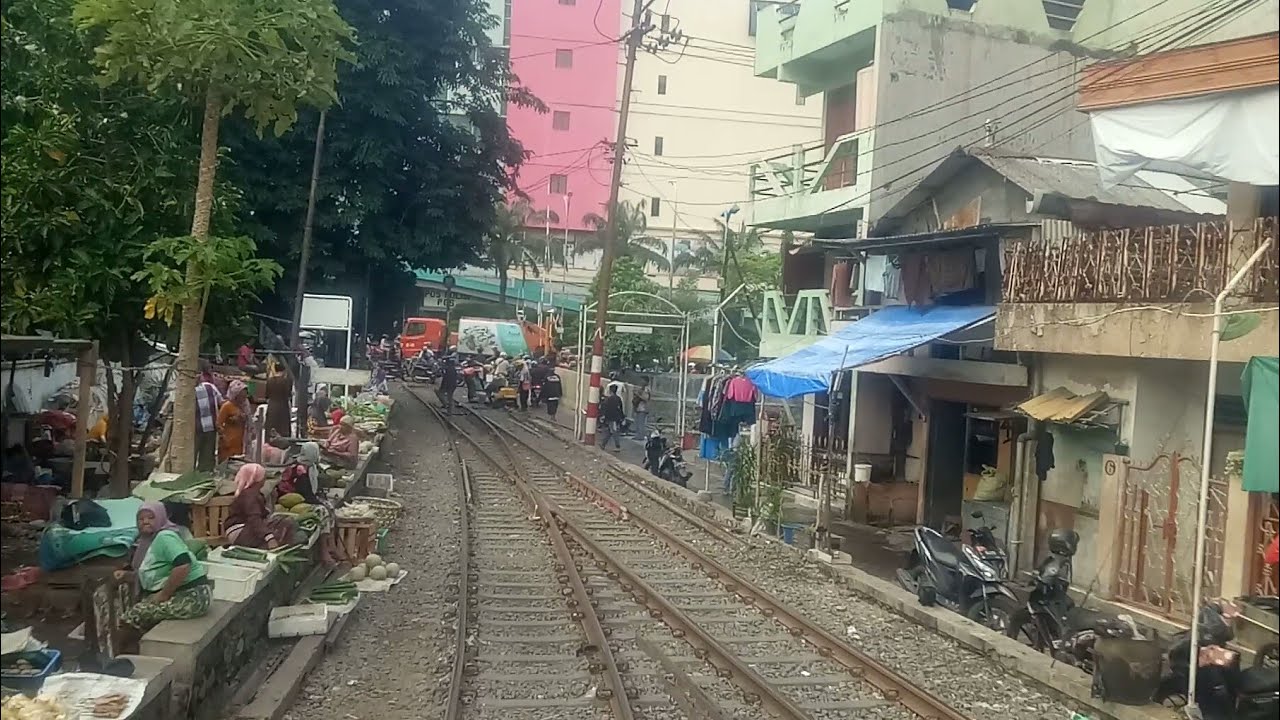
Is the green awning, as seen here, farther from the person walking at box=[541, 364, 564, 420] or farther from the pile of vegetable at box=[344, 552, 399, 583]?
the person walking at box=[541, 364, 564, 420]

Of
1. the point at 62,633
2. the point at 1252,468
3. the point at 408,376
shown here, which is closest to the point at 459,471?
the point at 62,633

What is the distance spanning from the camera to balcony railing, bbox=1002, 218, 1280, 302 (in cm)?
843

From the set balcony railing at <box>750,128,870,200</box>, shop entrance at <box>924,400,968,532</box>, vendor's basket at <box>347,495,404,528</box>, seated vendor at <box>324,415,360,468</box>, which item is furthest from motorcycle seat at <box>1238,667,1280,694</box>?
balcony railing at <box>750,128,870,200</box>

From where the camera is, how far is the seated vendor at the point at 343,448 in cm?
1545

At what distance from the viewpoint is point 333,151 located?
24094mm

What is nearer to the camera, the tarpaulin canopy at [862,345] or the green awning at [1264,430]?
the green awning at [1264,430]

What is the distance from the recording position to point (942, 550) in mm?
10617

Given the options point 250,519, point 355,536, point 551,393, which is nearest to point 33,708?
point 250,519

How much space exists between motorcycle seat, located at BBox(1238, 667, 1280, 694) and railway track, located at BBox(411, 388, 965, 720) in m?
1.73

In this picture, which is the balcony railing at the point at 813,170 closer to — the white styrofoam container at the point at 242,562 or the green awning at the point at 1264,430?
the white styrofoam container at the point at 242,562

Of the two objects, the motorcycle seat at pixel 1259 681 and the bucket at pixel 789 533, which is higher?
the motorcycle seat at pixel 1259 681

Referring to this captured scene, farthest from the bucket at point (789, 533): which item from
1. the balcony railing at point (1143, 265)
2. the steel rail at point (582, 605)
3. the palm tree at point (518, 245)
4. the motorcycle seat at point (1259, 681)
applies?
the palm tree at point (518, 245)

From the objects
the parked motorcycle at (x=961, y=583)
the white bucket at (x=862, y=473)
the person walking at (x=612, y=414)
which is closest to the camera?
the parked motorcycle at (x=961, y=583)

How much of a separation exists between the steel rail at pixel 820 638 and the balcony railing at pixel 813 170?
7.71 m
